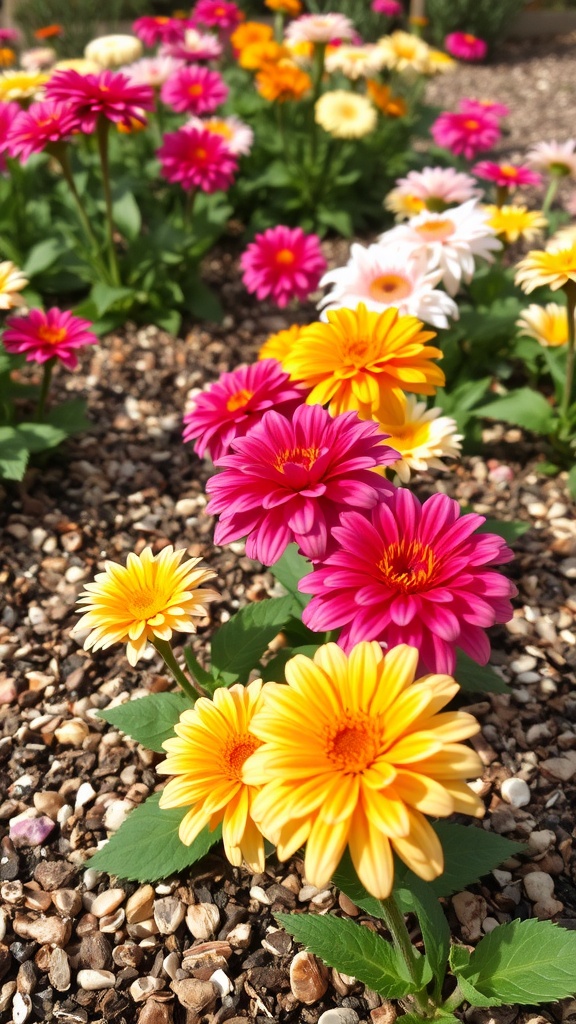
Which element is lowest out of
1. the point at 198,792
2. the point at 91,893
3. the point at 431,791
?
the point at 91,893

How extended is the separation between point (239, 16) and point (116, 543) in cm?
350

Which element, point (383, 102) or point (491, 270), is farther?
point (383, 102)

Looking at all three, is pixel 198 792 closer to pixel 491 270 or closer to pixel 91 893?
pixel 91 893

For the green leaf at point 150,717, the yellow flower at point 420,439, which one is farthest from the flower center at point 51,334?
the green leaf at point 150,717

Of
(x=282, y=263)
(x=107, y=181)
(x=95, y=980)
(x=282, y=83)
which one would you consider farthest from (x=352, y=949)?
(x=282, y=83)

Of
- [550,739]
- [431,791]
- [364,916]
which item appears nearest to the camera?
[431,791]

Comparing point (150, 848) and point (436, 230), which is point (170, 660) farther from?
point (436, 230)

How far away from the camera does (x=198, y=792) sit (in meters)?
1.25

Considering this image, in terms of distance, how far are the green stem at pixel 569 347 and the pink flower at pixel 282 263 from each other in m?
1.00

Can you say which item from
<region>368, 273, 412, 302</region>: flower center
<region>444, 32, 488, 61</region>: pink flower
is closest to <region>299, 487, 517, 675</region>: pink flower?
<region>368, 273, 412, 302</region>: flower center

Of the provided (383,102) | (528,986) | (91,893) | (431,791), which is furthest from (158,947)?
(383,102)

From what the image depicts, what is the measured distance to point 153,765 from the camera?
1.85 m

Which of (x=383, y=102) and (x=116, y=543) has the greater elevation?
(x=383, y=102)

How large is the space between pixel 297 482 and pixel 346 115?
315cm
